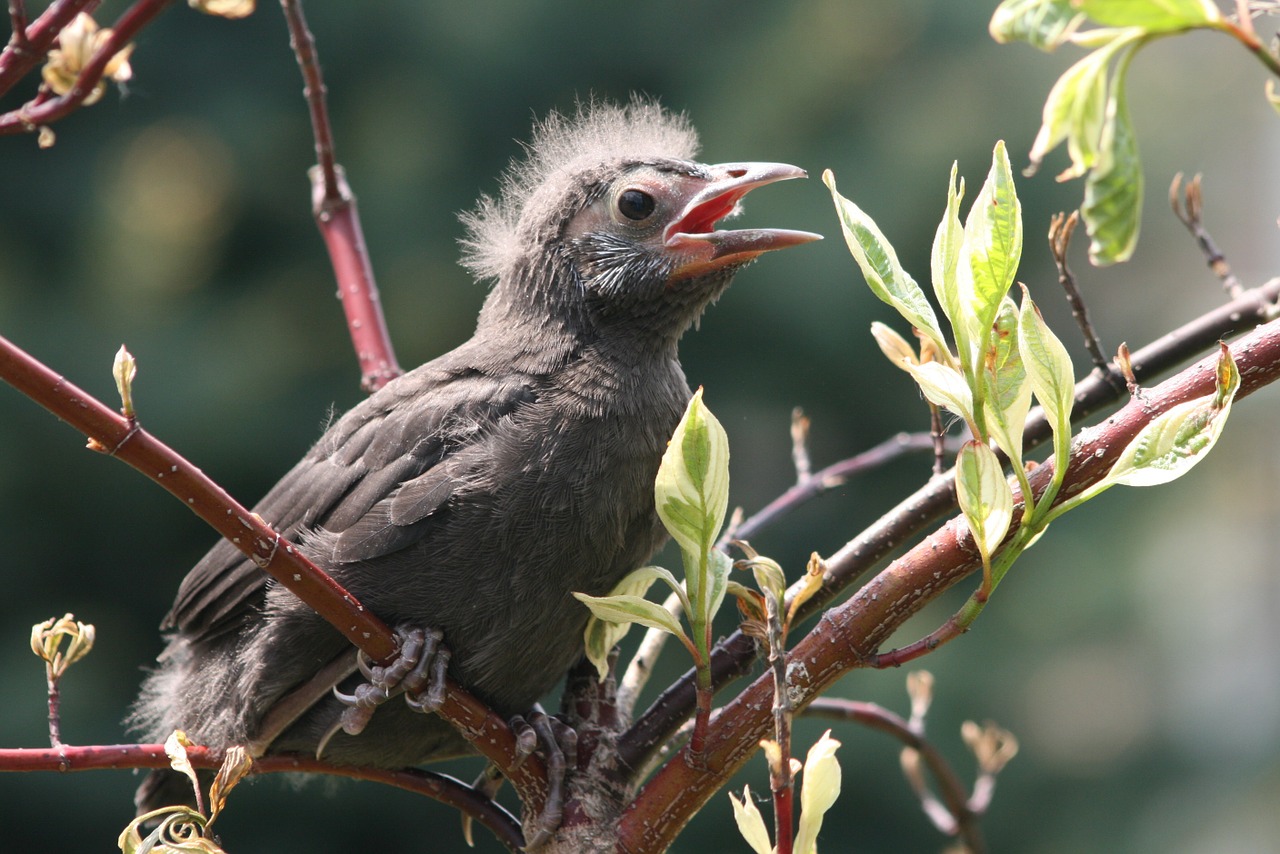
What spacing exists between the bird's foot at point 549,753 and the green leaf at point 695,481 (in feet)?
2.49

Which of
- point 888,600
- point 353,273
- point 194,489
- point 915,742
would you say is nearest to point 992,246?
point 888,600

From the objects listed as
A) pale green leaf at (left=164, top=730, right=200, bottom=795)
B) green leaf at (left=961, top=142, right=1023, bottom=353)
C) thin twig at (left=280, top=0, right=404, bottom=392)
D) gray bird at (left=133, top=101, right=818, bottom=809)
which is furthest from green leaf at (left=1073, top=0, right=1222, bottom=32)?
thin twig at (left=280, top=0, right=404, bottom=392)

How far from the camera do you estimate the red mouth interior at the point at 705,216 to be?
2711 millimetres

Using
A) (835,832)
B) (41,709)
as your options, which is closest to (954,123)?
(835,832)

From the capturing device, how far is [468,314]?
21.2 ft

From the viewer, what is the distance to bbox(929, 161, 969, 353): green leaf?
1.33m

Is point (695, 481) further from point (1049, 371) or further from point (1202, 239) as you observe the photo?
point (1202, 239)

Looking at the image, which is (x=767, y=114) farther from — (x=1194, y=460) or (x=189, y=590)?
(x=1194, y=460)

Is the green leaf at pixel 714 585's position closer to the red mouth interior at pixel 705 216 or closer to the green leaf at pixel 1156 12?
the green leaf at pixel 1156 12

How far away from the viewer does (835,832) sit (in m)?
6.71

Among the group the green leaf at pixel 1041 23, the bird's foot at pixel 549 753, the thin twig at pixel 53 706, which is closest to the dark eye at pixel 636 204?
the bird's foot at pixel 549 753

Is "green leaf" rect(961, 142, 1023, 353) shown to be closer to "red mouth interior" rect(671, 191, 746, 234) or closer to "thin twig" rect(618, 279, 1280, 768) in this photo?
"thin twig" rect(618, 279, 1280, 768)

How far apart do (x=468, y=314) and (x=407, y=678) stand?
4455mm

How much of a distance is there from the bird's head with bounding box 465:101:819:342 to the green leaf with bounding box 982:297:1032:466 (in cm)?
116
